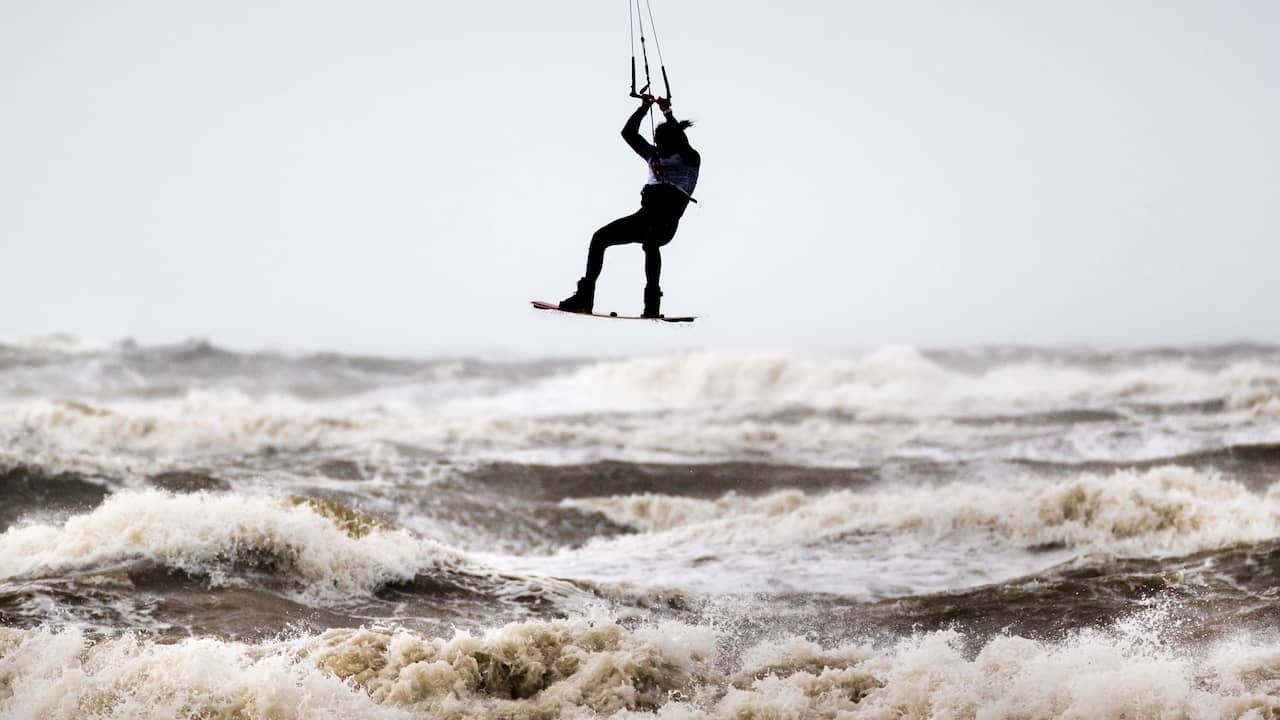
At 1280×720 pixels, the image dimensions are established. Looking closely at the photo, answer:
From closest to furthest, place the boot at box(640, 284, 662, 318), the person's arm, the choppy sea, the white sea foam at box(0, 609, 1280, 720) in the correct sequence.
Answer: the white sea foam at box(0, 609, 1280, 720) < the choppy sea < the person's arm < the boot at box(640, 284, 662, 318)

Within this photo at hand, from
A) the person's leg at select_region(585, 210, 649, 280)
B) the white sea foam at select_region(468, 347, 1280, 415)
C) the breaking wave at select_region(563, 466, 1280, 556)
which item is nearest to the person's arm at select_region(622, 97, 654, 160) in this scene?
the person's leg at select_region(585, 210, 649, 280)

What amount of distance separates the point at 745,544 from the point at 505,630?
508 centimetres

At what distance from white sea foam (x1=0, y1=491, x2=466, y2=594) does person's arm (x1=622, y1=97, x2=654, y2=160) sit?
14.4ft

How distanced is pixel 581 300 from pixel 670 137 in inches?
53.4

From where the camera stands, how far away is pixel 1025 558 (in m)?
10.7

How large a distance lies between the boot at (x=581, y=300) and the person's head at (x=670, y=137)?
112cm

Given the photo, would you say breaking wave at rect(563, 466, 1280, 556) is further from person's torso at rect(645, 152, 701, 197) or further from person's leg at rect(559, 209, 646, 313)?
person's torso at rect(645, 152, 701, 197)

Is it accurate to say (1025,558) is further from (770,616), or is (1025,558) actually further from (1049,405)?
(1049,405)

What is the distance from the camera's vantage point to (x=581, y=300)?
25.3 ft

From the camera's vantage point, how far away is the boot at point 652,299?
773 cm

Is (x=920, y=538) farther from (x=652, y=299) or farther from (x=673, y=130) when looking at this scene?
(x=673, y=130)

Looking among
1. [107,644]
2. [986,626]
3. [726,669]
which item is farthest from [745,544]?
[107,644]

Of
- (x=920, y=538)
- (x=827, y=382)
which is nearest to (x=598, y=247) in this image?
(x=920, y=538)

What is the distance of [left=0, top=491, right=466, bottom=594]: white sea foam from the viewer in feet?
28.4
